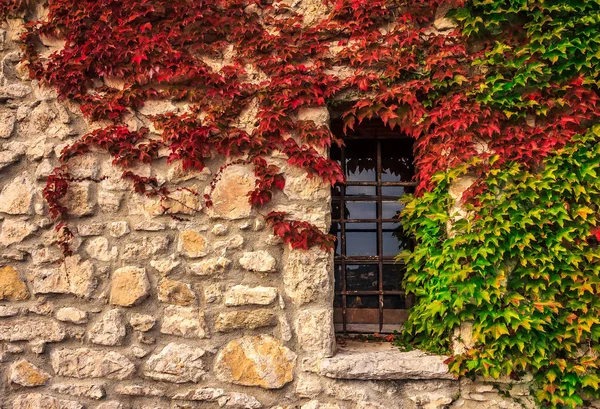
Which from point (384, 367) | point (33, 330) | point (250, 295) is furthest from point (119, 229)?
point (384, 367)

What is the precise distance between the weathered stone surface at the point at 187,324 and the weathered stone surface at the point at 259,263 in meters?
0.39

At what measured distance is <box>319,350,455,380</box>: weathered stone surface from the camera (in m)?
2.54

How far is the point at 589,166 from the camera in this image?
8.31 ft

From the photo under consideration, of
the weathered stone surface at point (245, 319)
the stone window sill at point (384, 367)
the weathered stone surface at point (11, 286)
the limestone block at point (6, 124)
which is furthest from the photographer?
the limestone block at point (6, 124)

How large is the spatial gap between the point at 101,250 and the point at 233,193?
87 cm

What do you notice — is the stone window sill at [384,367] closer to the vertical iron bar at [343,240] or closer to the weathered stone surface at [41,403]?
the vertical iron bar at [343,240]

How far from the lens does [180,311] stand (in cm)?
268

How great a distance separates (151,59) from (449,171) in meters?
1.95

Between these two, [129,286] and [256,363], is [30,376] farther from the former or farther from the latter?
[256,363]

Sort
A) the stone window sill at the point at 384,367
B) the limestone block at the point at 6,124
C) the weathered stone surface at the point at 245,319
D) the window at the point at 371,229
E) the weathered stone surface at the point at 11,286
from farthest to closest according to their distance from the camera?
the window at the point at 371,229 → the limestone block at the point at 6,124 → the weathered stone surface at the point at 11,286 → the weathered stone surface at the point at 245,319 → the stone window sill at the point at 384,367

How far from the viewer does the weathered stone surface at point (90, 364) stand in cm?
265

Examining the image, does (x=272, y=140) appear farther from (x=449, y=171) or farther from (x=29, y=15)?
(x=29, y=15)

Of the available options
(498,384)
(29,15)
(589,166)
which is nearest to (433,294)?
(498,384)

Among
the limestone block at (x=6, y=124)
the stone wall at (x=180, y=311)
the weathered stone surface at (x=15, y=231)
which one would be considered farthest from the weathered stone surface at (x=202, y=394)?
the limestone block at (x=6, y=124)
